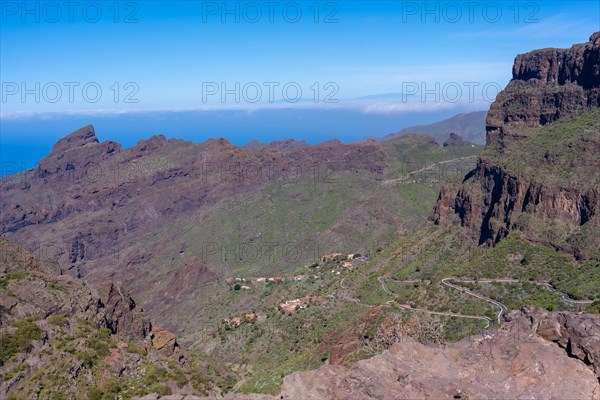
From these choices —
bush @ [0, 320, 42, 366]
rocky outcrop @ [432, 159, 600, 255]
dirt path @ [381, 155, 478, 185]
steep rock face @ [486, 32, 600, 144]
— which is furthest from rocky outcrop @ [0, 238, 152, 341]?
dirt path @ [381, 155, 478, 185]

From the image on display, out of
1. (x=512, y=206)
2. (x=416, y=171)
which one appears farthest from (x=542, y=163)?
(x=416, y=171)

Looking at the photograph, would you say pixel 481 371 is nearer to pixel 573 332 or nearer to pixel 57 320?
pixel 573 332

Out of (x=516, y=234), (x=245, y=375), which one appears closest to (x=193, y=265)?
(x=245, y=375)

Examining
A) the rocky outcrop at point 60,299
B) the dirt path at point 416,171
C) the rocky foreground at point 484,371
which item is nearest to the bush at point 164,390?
the rocky foreground at point 484,371

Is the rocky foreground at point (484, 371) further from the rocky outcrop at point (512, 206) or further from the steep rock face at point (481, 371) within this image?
the rocky outcrop at point (512, 206)

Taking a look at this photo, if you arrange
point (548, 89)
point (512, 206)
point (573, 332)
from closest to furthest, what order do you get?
point (573, 332) → point (512, 206) → point (548, 89)

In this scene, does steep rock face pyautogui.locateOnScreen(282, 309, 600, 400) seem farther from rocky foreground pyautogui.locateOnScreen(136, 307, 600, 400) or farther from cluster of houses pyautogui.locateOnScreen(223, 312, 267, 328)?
cluster of houses pyautogui.locateOnScreen(223, 312, 267, 328)

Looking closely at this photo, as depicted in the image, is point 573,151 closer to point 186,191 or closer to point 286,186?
point 286,186
